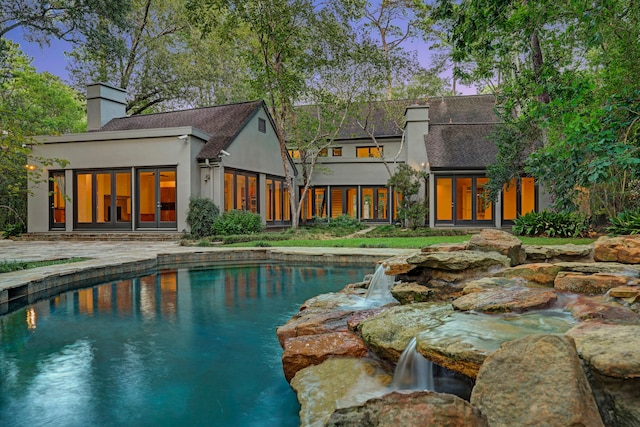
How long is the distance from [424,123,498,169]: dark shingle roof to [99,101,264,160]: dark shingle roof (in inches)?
321

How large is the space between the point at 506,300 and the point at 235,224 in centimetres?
1249

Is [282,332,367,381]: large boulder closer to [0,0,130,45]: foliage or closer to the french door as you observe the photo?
the french door

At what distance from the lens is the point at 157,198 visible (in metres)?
15.9

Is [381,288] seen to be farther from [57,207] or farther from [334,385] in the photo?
[57,207]

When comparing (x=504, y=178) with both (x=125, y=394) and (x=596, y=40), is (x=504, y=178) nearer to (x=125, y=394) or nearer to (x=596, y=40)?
(x=596, y=40)

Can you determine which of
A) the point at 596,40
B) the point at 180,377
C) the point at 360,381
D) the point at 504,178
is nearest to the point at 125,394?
the point at 180,377

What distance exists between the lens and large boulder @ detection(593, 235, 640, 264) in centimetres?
475

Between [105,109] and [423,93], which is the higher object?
[423,93]

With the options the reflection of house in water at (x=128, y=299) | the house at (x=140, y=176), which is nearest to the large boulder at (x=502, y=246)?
the reflection of house in water at (x=128, y=299)

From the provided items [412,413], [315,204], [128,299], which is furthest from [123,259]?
[315,204]

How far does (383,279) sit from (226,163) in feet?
38.9

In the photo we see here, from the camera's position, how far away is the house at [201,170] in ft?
52.3

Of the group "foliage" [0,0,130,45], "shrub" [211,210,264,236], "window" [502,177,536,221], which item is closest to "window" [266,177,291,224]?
"shrub" [211,210,264,236]

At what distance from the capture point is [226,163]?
1645cm
